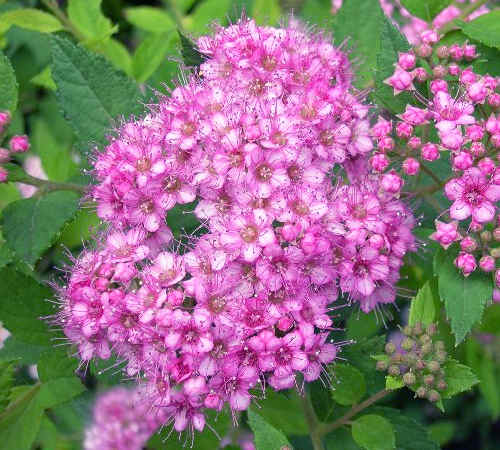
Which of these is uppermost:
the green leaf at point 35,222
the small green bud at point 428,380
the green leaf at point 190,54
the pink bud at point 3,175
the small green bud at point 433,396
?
the pink bud at point 3,175

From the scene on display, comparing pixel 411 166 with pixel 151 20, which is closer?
pixel 411 166

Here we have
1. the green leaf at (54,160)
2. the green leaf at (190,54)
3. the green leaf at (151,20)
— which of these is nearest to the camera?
the green leaf at (190,54)

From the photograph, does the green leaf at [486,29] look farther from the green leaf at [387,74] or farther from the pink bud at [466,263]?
the pink bud at [466,263]

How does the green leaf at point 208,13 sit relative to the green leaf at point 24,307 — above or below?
above

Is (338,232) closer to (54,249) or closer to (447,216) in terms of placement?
(447,216)

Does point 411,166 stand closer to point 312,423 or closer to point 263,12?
point 312,423

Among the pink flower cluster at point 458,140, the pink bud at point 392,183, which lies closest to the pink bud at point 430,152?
the pink flower cluster at point 458,140

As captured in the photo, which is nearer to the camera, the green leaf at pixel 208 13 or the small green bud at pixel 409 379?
the small green bud at pixel 409 379

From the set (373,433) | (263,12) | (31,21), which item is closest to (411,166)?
(373,433)
